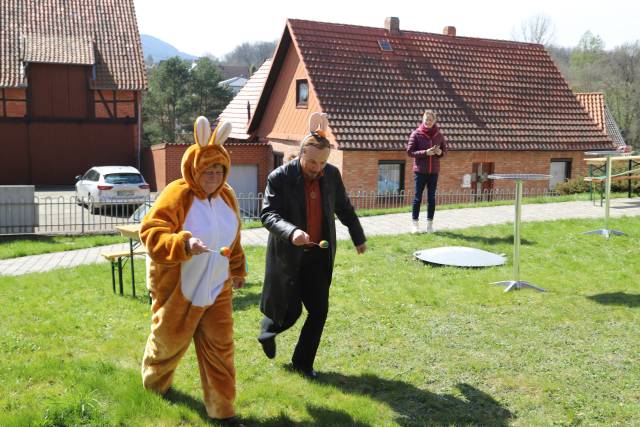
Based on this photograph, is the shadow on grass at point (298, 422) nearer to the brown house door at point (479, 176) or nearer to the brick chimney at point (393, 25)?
the brown house door at point (479, 176)

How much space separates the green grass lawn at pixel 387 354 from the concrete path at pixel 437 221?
1808 millimetres

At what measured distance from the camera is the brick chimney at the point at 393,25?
24.5 meters

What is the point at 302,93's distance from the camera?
23062 millimetres

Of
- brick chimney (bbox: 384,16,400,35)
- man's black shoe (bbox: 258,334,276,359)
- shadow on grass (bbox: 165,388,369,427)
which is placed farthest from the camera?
brick chimney (bbox: 384,16,400,35)

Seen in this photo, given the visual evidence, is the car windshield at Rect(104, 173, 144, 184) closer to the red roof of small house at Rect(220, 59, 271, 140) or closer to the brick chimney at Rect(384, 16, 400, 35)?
the red roof of small house at Rect(220, 59, 271, 140)

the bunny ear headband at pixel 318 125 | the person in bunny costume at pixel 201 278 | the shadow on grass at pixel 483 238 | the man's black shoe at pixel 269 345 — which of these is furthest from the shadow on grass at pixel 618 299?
the person in bunny costume at pixel 201 278

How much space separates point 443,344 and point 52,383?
10.8ft

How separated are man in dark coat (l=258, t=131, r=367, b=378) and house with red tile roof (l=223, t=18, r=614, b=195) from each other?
1509 cm

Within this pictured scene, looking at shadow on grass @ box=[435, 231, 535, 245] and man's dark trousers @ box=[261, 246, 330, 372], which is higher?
man's dark trousers @ box=[261, 246, 330, 372]

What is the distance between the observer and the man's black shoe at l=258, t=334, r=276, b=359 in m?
5.23

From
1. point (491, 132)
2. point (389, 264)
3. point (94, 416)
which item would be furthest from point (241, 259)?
point (491, 132)

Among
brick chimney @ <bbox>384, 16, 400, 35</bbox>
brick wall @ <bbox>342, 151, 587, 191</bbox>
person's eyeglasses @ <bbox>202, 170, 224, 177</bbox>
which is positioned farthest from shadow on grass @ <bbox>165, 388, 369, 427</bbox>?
brick chimney @ <bbox>384, 16, 400, 35</bbox>

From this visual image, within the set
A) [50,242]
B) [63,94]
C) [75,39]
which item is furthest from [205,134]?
[75,39]

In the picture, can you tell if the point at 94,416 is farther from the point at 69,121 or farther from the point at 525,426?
the point at 69,121
